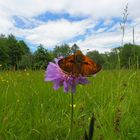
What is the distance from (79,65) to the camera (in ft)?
3.68

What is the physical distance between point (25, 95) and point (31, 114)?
2.45 feet

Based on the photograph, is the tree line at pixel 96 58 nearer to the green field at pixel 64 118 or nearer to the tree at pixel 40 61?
the tree at pixel 40 61

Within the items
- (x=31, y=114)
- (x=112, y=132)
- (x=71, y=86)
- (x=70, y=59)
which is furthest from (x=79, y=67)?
(x=31, y=114)

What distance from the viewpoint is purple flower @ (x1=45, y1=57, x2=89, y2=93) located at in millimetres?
1235

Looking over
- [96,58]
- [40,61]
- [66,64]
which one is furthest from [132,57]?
[40,61]

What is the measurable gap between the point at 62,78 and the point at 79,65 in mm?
170

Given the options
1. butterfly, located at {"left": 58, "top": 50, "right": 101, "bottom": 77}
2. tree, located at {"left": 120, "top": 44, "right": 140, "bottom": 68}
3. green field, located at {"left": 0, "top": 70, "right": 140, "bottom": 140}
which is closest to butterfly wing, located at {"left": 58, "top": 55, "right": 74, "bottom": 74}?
butterfly, located at {"left": 58, "top": 50, "right": 101, "bottom": 77}

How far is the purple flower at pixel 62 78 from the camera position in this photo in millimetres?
1235

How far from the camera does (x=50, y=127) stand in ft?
7.43

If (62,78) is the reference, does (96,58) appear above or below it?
above

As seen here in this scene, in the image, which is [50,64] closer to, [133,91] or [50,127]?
[50,127]

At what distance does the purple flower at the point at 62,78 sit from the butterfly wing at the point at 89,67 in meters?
0.11

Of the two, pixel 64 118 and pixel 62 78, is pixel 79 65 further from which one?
pixel 64 118

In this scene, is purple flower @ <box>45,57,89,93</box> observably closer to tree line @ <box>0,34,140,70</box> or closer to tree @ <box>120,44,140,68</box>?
tree line @ <box>0,34,140,70</box>
